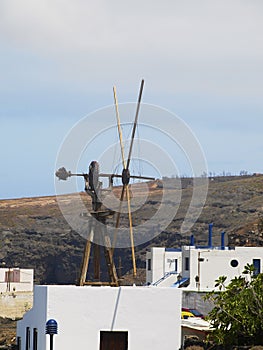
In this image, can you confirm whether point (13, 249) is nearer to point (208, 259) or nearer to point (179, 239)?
point (179, 239)

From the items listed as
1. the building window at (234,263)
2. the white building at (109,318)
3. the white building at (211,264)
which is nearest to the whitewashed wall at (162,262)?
the white building at (211,264)

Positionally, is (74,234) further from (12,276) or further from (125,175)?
(125,175)

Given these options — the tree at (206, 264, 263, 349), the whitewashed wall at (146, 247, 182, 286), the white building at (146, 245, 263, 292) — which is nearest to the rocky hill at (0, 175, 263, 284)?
the whitewashed wall at (146, 247, 182, 286)

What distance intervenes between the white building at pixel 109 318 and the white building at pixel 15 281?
49.1 meters

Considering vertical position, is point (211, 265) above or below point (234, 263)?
below

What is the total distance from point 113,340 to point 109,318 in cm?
75


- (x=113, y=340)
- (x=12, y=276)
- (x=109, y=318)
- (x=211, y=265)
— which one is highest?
(x=211, y=265)

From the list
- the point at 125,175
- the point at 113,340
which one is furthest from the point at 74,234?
the point at 113,340

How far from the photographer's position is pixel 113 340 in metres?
31.9

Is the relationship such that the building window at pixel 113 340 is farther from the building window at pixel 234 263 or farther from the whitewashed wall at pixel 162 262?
the whitewashed wall at pixel 162 262

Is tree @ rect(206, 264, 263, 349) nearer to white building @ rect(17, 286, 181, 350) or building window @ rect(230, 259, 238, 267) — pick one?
white building @ rect(17, 286, 181, 350)

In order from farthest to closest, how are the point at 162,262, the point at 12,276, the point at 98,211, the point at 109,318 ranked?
the point at 12,276 < the point at 162,262 < the point at 98,211 < the point at 109,318

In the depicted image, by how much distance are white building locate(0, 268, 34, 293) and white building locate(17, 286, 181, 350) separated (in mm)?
49145

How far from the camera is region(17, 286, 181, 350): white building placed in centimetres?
3173
